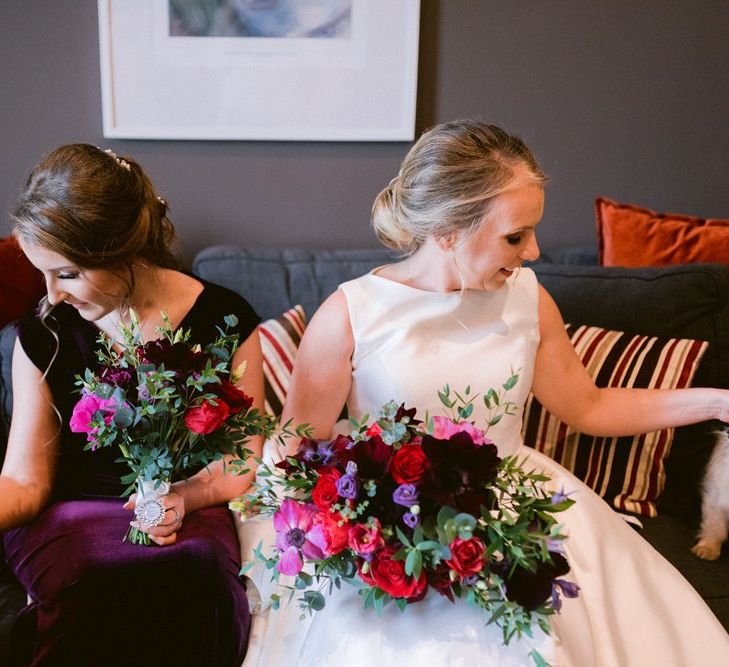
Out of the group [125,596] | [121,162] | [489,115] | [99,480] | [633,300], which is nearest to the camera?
[125,596]

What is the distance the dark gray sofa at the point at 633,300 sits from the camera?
5.74 ft

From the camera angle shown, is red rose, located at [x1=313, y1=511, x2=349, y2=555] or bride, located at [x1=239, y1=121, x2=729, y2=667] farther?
bride, located at [x1=239, y1=121, x2=729, y2=667]

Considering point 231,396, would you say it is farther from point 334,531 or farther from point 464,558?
point 464,558

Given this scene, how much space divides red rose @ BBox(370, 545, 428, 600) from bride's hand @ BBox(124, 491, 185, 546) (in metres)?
0.46

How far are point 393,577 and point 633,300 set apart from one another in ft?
3.99

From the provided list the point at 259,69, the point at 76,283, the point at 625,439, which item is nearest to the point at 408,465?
the point at 76,283

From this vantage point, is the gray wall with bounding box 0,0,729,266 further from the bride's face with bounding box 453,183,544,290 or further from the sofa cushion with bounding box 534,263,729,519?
the bride's face with bounding box 453,183,544,290

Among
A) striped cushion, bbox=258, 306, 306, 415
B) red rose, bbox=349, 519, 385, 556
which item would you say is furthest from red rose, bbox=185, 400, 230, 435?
striped cushion, bbox=258, 306, 306, 415

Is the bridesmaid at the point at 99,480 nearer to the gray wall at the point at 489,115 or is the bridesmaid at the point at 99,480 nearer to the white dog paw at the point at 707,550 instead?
the gray wall at the point at 489,115

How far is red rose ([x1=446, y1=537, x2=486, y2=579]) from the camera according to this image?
97 cm

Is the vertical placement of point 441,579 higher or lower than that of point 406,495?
lower

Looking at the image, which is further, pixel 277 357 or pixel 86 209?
pixel 277 357

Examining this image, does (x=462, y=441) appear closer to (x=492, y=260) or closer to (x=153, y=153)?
(x=492, y=260)

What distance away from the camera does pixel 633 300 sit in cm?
193
